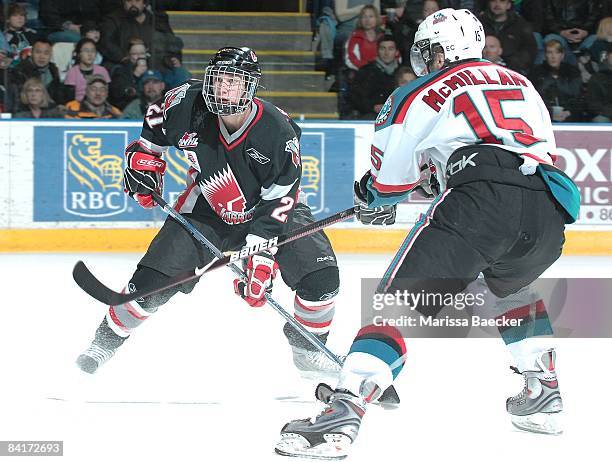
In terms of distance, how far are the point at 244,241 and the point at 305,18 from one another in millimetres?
4097

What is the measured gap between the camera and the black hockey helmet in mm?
3059

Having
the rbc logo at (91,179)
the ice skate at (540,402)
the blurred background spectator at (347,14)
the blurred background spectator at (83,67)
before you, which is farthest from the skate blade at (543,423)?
the blurred background spectator at (347,14)

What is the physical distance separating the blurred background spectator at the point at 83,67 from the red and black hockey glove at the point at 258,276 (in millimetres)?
3392

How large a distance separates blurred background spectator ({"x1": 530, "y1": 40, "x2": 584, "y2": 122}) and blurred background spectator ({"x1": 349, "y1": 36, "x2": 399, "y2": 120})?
3.04ft

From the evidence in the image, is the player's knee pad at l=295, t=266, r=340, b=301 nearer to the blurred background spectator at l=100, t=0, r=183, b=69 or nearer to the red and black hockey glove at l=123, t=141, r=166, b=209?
the red and black hockey glove at l=123, t=141, r=166, b=209

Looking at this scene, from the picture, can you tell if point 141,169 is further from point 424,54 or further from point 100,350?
point 424,54

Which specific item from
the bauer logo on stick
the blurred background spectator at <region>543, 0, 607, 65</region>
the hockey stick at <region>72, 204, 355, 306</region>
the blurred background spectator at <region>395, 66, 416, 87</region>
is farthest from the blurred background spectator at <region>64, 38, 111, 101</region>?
the bauer logo on stick

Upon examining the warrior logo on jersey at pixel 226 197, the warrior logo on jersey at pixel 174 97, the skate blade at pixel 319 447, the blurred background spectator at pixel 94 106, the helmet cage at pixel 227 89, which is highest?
the helmet cage at pixel 227 89

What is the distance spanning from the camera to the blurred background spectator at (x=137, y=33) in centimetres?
649

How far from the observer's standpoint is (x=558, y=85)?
6594 mm

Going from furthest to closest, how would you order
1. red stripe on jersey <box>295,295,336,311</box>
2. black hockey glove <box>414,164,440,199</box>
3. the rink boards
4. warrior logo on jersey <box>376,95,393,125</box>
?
the rink boards → red stripe on jersey <box>295,295,336,311</box> → black hockey glove <box>414,164,440,199</box> → warrior logo on jersey <box>376,95,393,125</box>

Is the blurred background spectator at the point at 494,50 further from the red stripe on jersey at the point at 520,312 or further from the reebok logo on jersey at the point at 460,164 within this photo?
the reebok logo on jersey at the point at 460,164

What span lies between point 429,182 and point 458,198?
447 millimetres

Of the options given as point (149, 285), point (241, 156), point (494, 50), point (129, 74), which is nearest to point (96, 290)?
point (149, 285)
